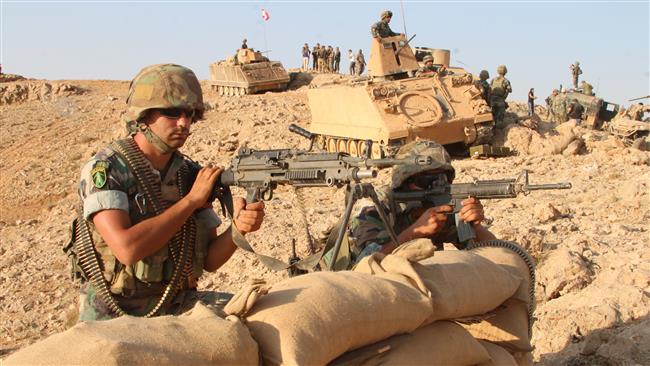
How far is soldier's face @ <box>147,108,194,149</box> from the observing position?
331cm

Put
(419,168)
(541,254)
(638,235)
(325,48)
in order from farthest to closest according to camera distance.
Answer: (325,48)
(638,235)
(541,254)
(419,168)

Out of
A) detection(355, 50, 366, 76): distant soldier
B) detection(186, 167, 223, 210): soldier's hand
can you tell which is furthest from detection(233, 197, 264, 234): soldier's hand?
detection(355, 50, 366, 76): distant soldier

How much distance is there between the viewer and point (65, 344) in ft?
7.04

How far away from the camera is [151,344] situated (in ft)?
7.22

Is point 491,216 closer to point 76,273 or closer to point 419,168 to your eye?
point 419,168

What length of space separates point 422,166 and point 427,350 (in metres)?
1.06

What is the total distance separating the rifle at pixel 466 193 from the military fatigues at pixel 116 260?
1.12 m

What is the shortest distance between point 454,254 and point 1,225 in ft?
31.9

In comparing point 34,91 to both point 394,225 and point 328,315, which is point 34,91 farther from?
point 328,315

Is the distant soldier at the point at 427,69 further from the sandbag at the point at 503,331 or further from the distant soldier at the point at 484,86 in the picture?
the sandbag at the point at 503,331

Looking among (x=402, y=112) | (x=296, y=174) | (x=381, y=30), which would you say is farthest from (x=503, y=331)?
(x=381, y=30)

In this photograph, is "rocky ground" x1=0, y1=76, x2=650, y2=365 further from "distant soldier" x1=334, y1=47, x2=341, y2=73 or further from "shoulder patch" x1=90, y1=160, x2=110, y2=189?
"distant soldier" x1=334, y1=47, x2=341, y2=73

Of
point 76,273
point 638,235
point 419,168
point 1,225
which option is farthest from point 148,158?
point 1,225

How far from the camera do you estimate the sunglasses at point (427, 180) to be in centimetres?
401
